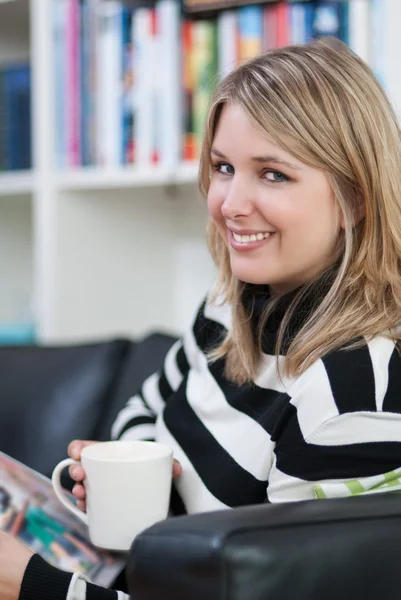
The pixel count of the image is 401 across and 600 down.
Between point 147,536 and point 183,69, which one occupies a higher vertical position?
point 183,69

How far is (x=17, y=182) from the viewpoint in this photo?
6.30 ft

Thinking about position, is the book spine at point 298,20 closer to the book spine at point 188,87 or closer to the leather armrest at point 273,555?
the book spine at point 188,87

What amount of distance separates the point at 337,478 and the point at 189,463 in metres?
0.28

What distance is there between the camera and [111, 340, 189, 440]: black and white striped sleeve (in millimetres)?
1276

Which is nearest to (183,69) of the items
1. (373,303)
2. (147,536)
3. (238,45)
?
(238,45)

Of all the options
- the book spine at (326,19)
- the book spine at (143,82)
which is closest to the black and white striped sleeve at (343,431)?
the book spine at (326,19)

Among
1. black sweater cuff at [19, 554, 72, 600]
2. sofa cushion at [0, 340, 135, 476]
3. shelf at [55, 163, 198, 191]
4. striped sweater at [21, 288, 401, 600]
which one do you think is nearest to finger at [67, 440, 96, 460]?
striped sweater at [21, 288, 401, 600]

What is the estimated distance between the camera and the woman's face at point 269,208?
0.98m

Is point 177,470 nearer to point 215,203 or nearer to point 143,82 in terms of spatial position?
point 215,203

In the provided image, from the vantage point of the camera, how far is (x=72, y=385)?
5.07 ft

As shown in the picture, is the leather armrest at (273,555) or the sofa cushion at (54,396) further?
the sofa cushion at (54,396)

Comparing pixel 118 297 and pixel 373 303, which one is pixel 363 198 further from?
pixel 118 297

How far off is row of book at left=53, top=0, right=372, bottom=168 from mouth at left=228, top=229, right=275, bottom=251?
2.15 ft

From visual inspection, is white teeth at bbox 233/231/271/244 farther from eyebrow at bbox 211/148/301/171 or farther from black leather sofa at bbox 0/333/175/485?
black leather sofa at bbox 0/333/175/485
